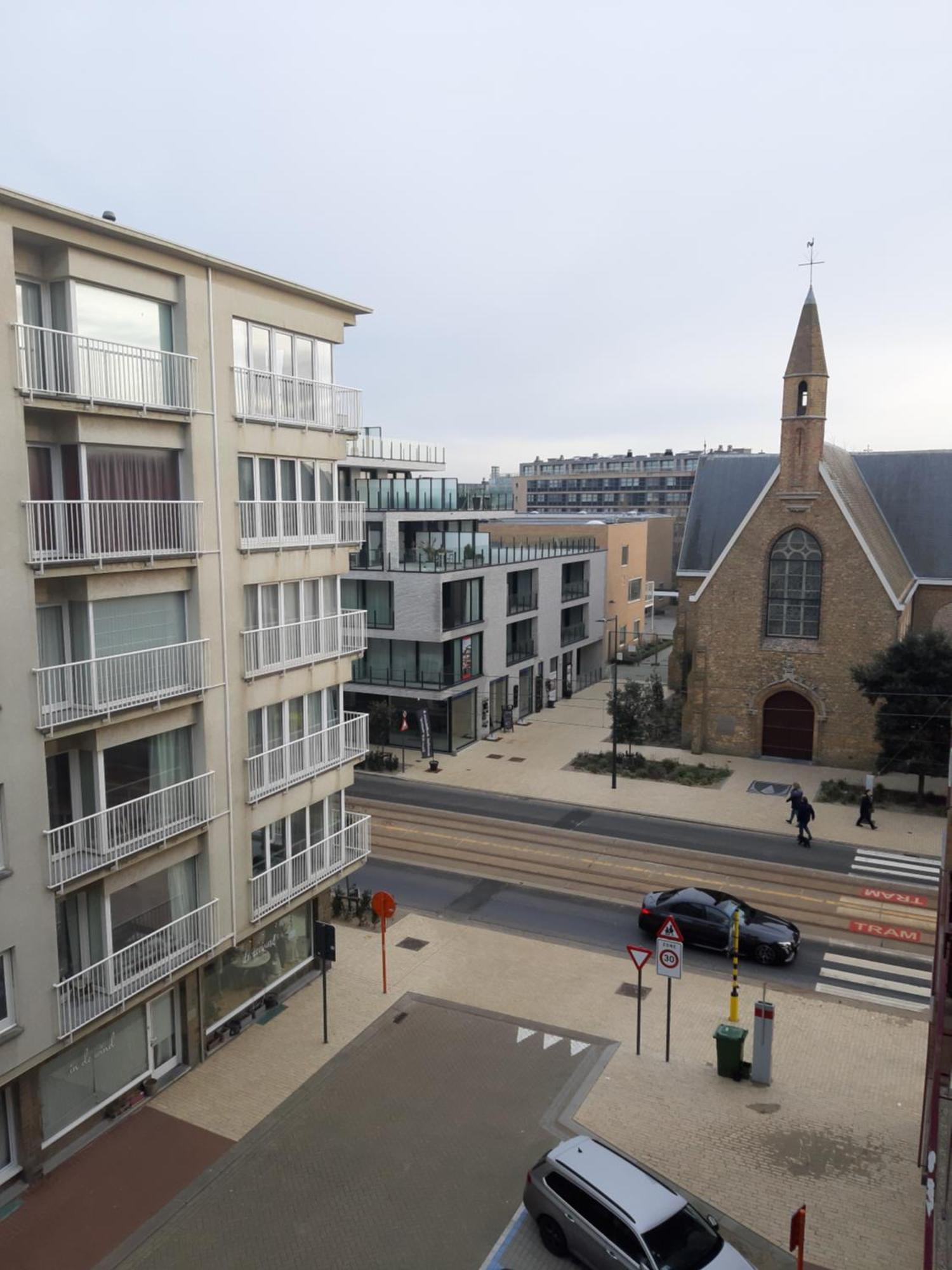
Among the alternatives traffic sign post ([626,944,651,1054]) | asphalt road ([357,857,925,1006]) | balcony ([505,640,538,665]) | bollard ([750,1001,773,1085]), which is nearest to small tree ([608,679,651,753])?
balcony ([505,640,538,665])

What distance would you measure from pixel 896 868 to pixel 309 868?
1723 centimetres

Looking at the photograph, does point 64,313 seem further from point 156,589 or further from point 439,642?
point 439,642

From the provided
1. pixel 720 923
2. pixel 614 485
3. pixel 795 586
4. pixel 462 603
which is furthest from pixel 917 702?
pixel 614 485

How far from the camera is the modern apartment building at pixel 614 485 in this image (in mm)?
124062

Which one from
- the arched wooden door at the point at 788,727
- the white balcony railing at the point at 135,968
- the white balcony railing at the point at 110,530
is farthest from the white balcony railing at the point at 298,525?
the arched wooden door at the point at 788,727

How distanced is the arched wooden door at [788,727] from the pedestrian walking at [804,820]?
10.1 m

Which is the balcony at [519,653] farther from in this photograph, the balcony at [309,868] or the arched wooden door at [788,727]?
the balcony at [309,868]

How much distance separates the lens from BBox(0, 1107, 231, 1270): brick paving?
40.1 ft

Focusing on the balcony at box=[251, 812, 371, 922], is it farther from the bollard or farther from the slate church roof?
the slate church roof

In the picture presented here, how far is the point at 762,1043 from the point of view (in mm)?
15758

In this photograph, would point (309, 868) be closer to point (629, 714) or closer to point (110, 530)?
point (110, 530)

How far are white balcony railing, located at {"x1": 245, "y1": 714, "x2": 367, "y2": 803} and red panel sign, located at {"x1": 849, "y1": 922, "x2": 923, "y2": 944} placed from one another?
493 inches

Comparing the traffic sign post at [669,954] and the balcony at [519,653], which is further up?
the balcony at [519,653]

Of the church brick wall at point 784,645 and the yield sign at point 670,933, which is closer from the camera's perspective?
the yield sign at point 670,933
